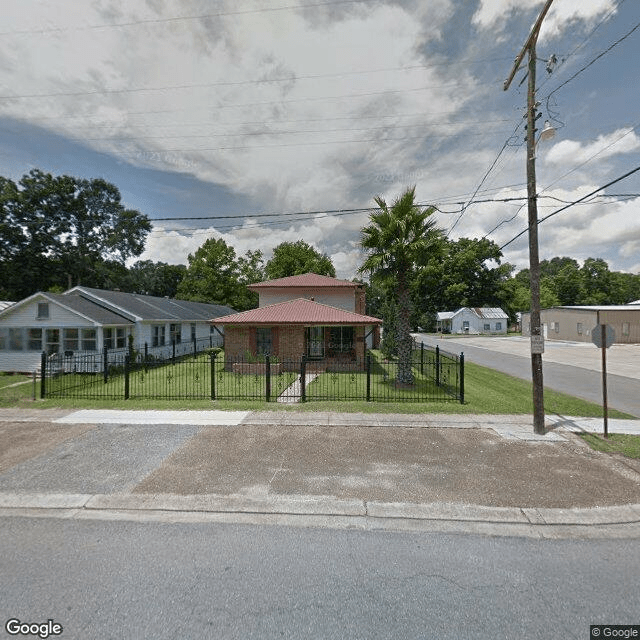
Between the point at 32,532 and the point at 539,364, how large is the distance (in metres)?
9.73

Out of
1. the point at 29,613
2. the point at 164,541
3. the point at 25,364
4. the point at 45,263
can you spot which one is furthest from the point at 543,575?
the point at 45,263

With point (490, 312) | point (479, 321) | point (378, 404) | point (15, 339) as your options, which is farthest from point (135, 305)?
point (490, 312)

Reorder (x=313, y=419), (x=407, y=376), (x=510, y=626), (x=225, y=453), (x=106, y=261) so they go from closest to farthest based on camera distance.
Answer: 1. (x=510, y=626)
2. (x=225, y=453)
3. (x=313, y=419)
4. (x=407, y=376)
5. (x=106, y=261)

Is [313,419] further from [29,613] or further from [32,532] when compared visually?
[29,613]

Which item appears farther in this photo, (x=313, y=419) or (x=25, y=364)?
(x=25, y=364)

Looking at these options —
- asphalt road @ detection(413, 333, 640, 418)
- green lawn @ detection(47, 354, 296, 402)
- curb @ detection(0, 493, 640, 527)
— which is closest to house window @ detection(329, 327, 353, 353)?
green lawn @ detection(47, 354, 296, 402)

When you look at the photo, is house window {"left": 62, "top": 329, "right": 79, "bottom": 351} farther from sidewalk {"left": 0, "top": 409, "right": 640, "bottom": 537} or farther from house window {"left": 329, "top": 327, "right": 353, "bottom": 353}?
house window {"left": 329, "top": 327, "right": 353, "bottom": 353}

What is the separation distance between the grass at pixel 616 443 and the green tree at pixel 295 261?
131ft

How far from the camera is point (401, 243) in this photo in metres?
12.0

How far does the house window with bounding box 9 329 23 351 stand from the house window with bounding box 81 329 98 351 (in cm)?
348

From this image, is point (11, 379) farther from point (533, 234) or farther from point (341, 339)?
point (533, 234)

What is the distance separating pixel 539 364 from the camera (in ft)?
26.1

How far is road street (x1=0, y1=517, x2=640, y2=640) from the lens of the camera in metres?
2.95

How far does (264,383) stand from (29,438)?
25.4 feet
